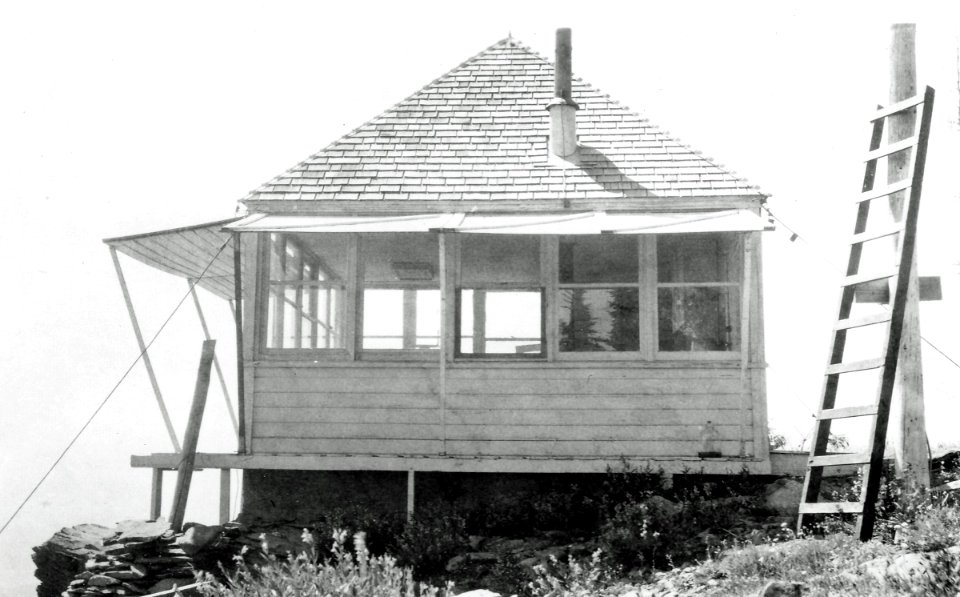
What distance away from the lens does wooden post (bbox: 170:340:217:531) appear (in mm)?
10719

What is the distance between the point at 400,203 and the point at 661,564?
4.89 meters

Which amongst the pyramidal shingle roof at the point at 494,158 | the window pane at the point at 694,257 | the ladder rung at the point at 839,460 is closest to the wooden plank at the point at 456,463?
the window pane at the point at 694,257

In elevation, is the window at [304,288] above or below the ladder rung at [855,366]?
above

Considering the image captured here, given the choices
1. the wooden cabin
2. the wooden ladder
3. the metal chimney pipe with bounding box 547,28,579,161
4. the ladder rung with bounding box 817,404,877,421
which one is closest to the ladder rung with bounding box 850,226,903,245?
the wooden ladder

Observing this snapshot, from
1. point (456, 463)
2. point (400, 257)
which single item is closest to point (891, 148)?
point (456, 463)

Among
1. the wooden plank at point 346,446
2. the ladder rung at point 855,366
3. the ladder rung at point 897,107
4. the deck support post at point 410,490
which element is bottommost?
the deck support post at point 410,490

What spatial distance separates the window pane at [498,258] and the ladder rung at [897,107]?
3.93 meters

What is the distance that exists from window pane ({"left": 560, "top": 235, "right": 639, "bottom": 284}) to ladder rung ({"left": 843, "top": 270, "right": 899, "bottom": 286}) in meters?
2.98

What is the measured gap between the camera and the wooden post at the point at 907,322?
900 centimetres

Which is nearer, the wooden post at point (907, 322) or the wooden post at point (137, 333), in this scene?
the wooden post at point (907, 322)

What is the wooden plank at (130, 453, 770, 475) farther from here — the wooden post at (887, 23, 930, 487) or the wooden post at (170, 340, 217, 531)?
the wooden post at (887, 23, 930, 487)

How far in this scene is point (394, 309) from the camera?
40.5 feet

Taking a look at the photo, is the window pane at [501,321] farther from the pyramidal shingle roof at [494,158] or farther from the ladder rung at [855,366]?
the ladder rung at [855,366]

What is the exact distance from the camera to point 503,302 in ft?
38.9
